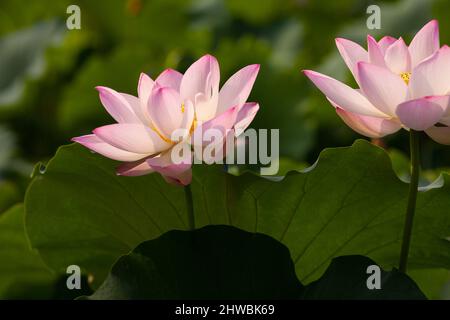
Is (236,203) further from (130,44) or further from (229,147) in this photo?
(130,44)

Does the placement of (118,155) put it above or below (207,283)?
above

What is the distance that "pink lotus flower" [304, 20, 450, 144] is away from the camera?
80cm

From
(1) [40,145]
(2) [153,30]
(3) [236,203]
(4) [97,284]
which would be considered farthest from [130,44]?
(3) [236,203]

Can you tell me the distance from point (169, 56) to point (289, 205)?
114cm

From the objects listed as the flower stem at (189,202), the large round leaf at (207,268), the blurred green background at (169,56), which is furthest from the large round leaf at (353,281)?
the blurred green background at (169,56)

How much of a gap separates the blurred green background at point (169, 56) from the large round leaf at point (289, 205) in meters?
0.72

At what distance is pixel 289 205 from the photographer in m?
0.96

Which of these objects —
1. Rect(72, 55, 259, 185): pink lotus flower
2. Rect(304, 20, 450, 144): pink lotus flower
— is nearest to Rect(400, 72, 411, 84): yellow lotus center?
Rect(304, 20, 450, 144): pink lotus flower

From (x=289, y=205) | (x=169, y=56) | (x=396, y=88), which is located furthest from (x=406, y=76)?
(x=169, y=56)

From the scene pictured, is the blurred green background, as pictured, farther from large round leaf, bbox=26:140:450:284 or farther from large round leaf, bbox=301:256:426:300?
large round leaf, bbox=301:256:426:300

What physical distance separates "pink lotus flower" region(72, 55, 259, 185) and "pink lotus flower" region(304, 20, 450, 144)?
8 centimetres

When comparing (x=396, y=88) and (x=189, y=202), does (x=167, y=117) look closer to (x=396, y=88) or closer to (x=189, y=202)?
(x=189, y=202)

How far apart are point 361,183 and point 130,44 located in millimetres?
1848

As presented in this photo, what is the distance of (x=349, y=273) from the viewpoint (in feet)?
2.87
